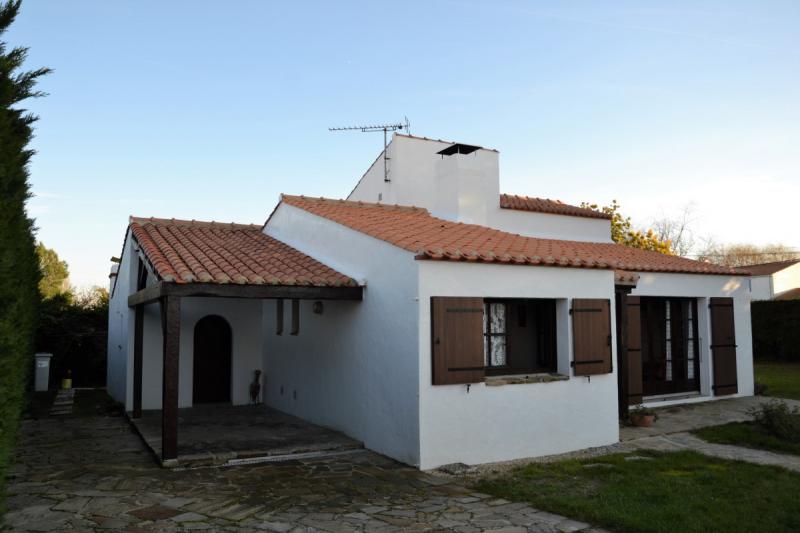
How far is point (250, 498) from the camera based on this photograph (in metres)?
6.04

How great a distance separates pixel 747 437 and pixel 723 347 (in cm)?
451

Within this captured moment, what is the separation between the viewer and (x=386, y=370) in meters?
8.02

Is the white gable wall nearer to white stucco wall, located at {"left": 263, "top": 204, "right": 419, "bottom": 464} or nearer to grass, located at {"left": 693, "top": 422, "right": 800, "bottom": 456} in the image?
white stucco wall, located at {"left": 263, "top": 204, "right": 419, "bottom": 464}

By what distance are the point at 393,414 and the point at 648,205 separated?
1457 inches

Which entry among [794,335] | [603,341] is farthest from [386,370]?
[794,335]

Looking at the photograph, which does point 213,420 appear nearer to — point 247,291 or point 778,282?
point 247,291

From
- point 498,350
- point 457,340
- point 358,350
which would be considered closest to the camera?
point 457,340

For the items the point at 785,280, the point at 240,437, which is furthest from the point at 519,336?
the point at 785,280

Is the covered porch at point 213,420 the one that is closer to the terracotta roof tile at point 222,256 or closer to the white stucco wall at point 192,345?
the terracotta roof tile at point 222,256

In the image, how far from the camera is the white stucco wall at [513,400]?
737cm

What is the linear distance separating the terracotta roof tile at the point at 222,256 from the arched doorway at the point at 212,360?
2116 mm

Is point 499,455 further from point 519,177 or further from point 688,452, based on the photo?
point 519,177

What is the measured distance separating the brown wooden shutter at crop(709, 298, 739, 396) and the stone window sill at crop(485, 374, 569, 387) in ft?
20.7

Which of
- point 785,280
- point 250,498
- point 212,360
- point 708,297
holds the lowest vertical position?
point 250,498
